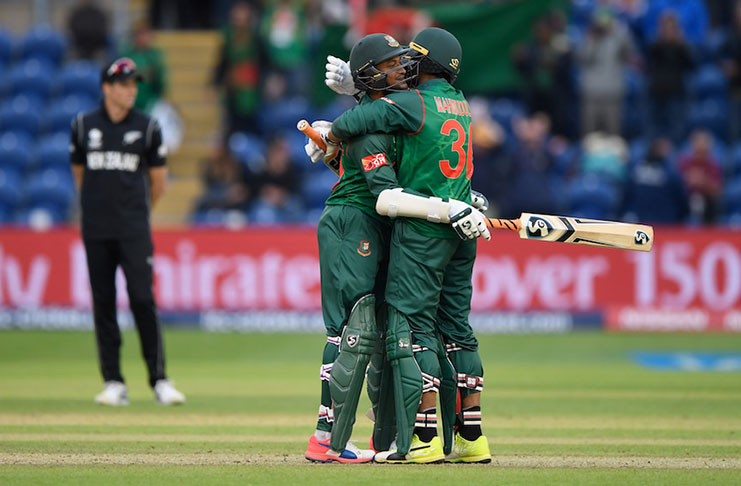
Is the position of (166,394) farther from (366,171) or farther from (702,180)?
(702,180)

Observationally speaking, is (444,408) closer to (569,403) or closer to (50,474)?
(50,474)

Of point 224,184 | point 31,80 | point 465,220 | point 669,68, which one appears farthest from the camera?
point 31,80

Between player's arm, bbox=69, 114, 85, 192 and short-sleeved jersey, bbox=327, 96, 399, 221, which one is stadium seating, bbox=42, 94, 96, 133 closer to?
player's arm, bbox=69, 114, 85, 192

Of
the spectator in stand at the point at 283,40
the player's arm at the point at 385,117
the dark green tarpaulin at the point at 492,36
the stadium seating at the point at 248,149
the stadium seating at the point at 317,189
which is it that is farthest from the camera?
the dark green tarpaulin at the point at 492,36

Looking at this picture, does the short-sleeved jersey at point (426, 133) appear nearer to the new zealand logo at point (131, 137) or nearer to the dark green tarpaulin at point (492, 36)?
the new zealand logo at point (131, 137)

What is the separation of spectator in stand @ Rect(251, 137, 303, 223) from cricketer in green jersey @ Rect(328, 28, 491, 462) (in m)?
9.74

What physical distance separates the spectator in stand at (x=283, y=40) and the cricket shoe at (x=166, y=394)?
9.51m

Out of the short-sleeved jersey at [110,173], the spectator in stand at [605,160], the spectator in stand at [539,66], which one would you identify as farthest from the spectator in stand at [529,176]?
the short-sleeved jersey at [110,173]

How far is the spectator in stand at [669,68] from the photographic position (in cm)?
1716

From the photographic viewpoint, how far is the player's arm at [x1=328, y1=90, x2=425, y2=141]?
6.36 metres

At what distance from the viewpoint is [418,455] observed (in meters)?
6.38

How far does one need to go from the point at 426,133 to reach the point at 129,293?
355 cm

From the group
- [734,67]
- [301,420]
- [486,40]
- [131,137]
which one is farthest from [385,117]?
[734,67]

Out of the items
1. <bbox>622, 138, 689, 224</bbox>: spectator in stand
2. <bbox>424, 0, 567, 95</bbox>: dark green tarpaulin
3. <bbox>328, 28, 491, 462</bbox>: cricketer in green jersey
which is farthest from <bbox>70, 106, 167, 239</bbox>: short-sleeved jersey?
<bbox>424, 0, 567, 95</bbox>: dark green tarpaulin
